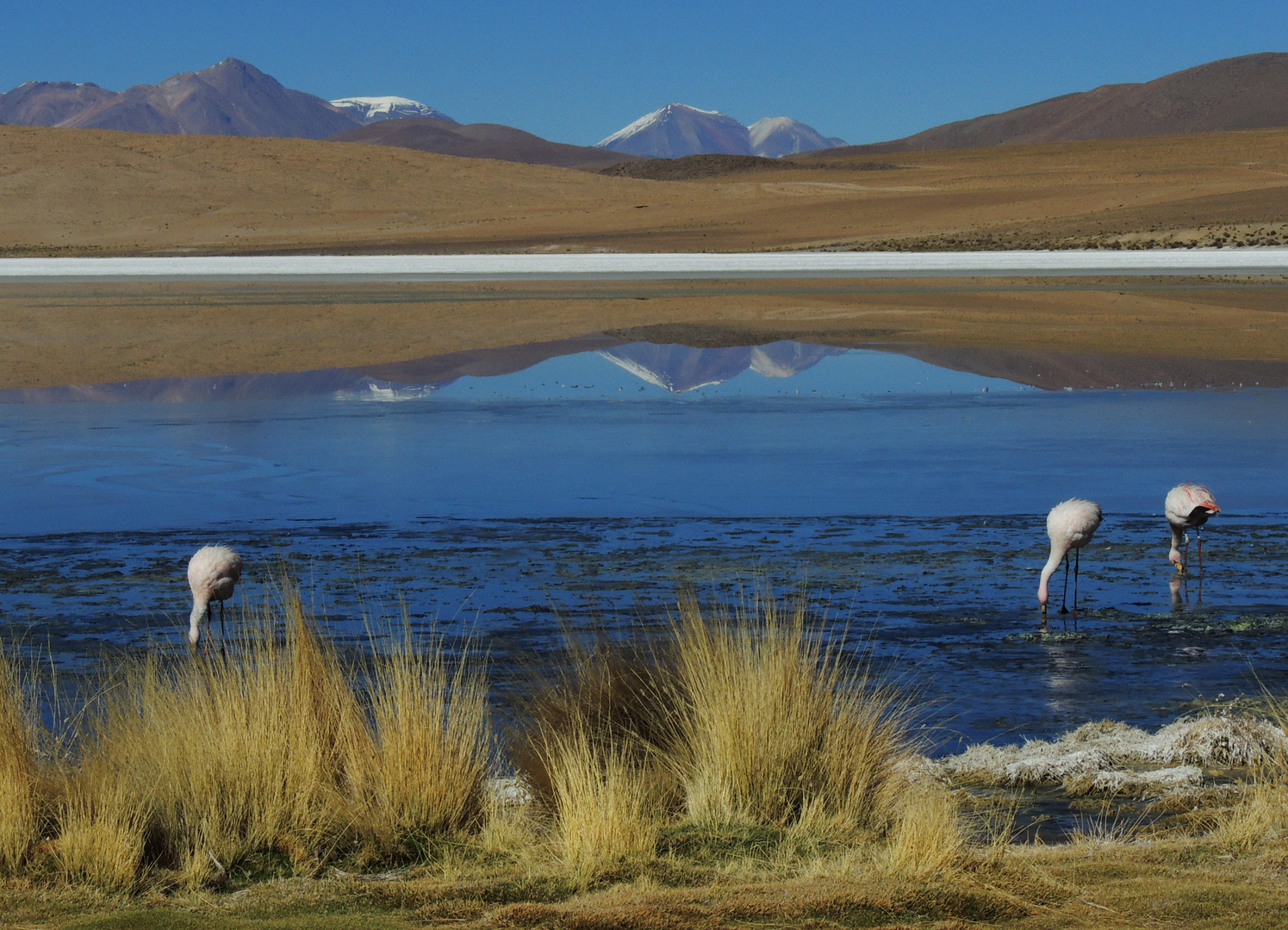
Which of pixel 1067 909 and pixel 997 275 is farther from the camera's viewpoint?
pixel 997 275

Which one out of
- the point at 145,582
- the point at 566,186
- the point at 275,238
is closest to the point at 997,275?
the point at 145,582

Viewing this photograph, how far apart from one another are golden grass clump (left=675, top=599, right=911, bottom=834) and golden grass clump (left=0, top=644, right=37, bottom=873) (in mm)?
1922

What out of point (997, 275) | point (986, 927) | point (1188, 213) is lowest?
point (986, 927)

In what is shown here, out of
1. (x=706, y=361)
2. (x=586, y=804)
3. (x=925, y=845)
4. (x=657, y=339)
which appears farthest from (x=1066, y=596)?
(x=657, y=339)

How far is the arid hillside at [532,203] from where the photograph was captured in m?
61.7

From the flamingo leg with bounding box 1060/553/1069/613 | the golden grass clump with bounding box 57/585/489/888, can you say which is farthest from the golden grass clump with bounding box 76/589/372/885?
the flamingo leg with bounding box 1060/553/1069/613

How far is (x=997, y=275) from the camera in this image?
37.4 metres

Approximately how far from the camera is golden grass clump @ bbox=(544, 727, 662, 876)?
442 centimetres

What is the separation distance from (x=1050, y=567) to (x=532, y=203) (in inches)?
3106

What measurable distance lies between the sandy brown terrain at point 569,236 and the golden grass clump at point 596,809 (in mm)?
14586

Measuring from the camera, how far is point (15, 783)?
14.9 ft

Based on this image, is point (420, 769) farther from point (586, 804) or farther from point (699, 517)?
point (699, 517)

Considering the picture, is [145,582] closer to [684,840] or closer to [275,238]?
[684,840]

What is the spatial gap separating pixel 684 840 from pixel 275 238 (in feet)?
226
